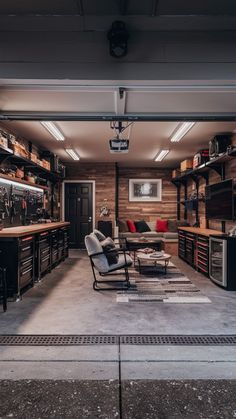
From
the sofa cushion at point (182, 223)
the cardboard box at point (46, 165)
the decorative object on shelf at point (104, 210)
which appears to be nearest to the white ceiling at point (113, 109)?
the cardboard box at point (46, 165)

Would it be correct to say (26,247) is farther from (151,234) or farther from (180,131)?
(151,234)

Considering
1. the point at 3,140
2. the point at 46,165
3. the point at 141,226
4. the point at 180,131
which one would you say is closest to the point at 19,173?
the point at 3,140

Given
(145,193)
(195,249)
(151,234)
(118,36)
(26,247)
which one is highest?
(118,36)

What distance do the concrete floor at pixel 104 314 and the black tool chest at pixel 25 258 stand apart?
22 cm

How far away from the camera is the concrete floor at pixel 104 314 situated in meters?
3.22

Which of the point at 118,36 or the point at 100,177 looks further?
the point at 100,177

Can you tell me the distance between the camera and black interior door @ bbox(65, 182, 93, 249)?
10.5 metres

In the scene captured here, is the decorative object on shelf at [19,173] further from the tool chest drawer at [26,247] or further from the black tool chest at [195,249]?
the black tool chest at [195,249]

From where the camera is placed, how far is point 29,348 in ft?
8.94

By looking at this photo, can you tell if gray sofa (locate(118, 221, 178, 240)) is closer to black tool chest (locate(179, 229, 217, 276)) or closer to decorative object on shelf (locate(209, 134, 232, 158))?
black tool chest (locate(179, 229, 217, 276))

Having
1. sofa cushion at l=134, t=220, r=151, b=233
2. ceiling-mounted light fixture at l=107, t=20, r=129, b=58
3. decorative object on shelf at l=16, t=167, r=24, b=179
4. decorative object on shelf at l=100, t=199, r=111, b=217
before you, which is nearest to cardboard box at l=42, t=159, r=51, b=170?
decorative object on shelf at l=16, t=167, r=24, b=179

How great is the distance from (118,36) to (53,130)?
3415 mm

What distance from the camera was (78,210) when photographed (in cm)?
1052

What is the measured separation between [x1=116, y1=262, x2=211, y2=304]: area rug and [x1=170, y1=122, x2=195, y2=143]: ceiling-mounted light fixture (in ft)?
8.95
